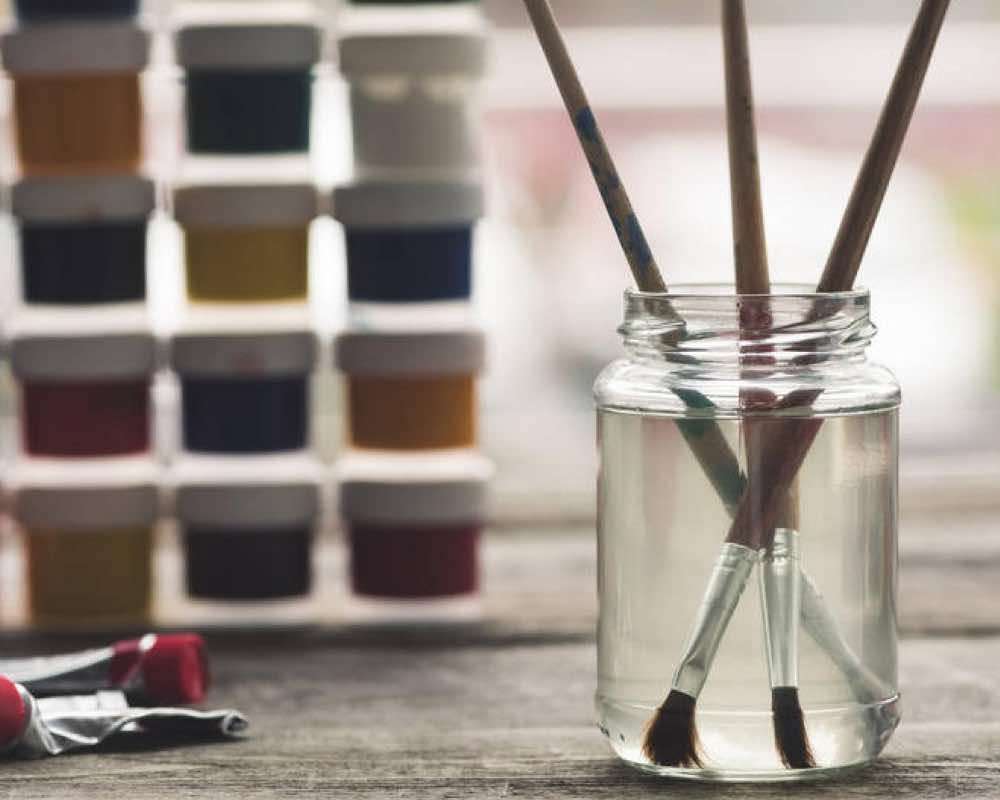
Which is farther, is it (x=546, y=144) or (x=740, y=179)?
(x=546, y=144)

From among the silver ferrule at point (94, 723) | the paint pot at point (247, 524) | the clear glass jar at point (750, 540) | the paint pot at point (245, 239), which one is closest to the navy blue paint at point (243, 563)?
the paint pot at point (247, 524)

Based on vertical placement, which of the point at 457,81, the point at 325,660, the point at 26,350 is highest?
the point at 457,81

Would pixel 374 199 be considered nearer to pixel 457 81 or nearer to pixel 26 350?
pixel 457 81

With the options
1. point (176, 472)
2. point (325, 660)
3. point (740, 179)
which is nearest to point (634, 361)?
point (740, 179)

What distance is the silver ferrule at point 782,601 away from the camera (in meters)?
0.58

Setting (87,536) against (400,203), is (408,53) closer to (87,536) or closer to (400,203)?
(400,203)

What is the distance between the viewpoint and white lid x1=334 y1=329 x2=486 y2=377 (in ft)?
3.05

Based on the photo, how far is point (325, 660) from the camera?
0.85 metres

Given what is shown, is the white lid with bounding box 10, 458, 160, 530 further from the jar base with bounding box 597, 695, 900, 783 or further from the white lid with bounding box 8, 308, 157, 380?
the jar base with bounding box 597, 695, 900, 783

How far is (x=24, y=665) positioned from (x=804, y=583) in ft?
1.17

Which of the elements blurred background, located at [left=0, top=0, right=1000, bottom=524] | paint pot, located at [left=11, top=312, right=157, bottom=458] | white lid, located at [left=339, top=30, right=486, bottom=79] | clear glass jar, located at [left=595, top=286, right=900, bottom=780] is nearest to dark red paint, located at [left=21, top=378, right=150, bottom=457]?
paint pot, located at [left=11, top=312, right=157, bottom=458]

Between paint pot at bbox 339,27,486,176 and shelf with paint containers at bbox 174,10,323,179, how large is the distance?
0.09 ft

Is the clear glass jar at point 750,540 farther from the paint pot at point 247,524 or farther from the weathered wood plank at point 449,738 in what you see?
the paint pot at point 247,524

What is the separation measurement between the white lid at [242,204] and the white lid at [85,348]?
2.6 inches
